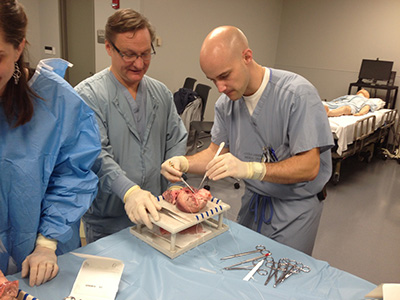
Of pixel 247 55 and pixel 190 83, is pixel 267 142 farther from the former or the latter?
pixel 190 83

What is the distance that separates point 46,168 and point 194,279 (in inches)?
23.7

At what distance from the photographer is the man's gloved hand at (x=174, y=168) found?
1539 millimetres

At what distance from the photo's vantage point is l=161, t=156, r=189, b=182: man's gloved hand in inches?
60.6

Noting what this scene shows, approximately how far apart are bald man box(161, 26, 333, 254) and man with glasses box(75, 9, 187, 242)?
0.18 m

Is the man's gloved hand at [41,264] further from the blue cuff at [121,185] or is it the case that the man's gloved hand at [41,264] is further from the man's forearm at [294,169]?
the man's forearm at [294,169]

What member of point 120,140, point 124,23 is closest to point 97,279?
point 120,140

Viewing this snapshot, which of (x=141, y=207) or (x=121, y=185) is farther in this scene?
(x=121, y=185)

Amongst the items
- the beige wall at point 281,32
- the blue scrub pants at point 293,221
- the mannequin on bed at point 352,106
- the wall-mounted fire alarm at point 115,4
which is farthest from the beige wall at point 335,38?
the blue scrub pants at point 293,221

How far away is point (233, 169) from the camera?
141 cm

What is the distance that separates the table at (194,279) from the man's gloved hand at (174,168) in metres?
0.36

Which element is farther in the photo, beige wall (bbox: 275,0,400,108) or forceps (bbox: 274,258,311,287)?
beige wall (bbox: 275,0,400,108)

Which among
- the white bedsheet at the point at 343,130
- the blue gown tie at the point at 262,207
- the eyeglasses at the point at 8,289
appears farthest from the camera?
the white bedsheet at the point at 343,130

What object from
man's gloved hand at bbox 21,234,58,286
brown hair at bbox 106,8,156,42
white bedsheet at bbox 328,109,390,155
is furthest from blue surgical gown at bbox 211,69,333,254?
white bedsheet at bbox 328,109,390,155

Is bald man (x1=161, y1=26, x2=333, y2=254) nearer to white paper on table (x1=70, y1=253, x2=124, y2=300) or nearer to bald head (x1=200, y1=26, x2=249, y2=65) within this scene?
bald head (x1=200, y1=26, x2=249, y2=65)
